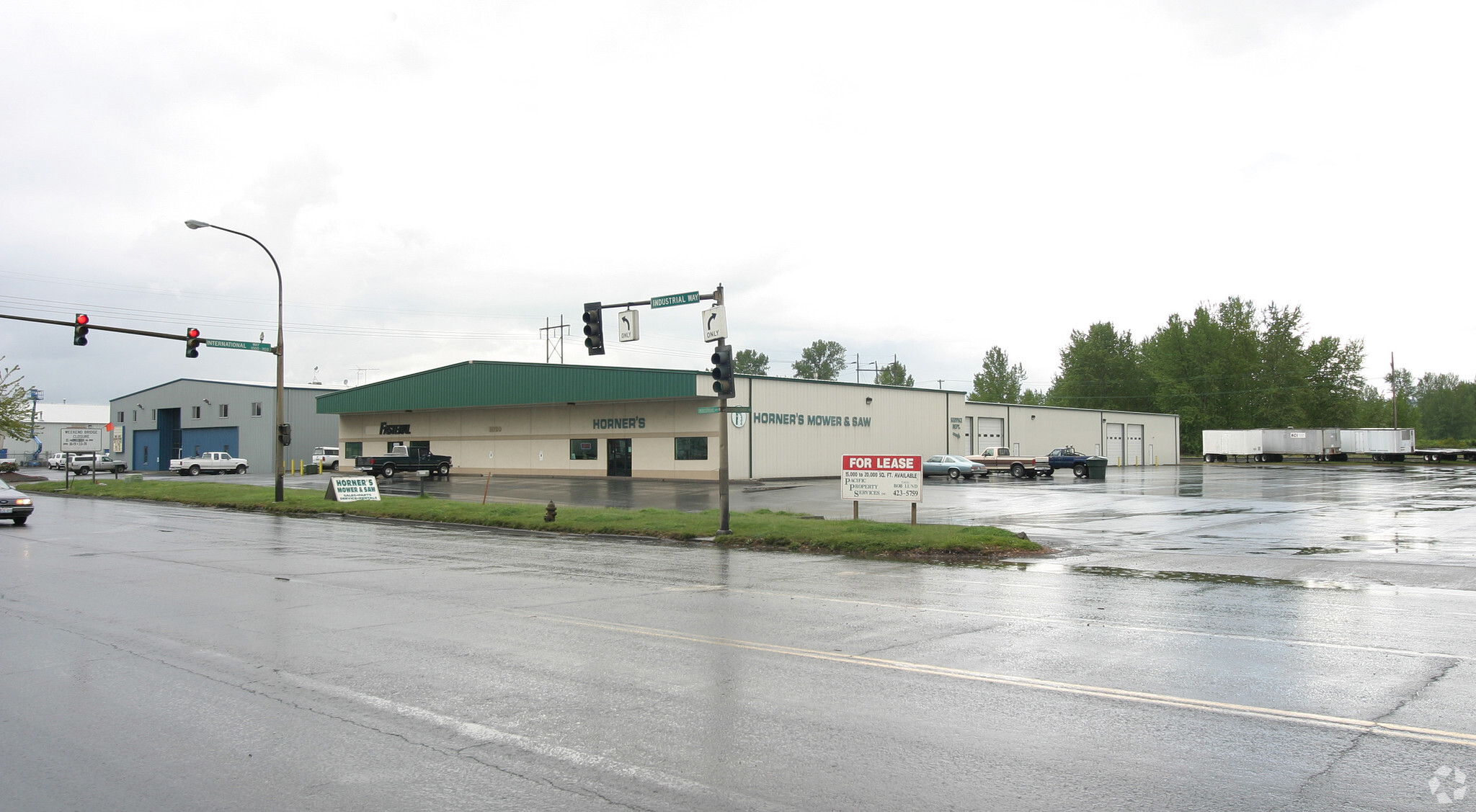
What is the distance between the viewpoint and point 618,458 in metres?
50.3

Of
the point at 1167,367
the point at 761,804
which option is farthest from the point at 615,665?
the point at 1167,367

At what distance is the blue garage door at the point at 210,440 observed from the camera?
71812mm

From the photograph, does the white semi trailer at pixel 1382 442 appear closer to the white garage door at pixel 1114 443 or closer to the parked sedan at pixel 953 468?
the white garage door at pixel 1114 443

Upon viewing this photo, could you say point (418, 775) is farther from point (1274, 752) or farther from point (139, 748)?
point (1274, 752)

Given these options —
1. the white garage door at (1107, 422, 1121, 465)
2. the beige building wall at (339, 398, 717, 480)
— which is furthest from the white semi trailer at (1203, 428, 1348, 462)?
the beige building wall at (339, 398, 717, 480)

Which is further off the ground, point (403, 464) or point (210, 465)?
point (403, 464)

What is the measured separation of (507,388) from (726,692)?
4817cm

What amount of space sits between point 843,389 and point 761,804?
1879 inches

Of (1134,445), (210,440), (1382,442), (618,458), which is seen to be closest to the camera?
(618,458)

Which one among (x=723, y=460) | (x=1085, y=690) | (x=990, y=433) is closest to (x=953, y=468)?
(x=990, y=433)

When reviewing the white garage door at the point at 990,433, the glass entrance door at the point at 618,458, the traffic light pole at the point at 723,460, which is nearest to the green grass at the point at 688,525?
the traffic light pole at the point at 723,460

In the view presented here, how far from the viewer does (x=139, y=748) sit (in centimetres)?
542

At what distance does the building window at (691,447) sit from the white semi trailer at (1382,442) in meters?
63.3

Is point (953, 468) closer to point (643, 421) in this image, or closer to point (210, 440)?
point (643, 421)
